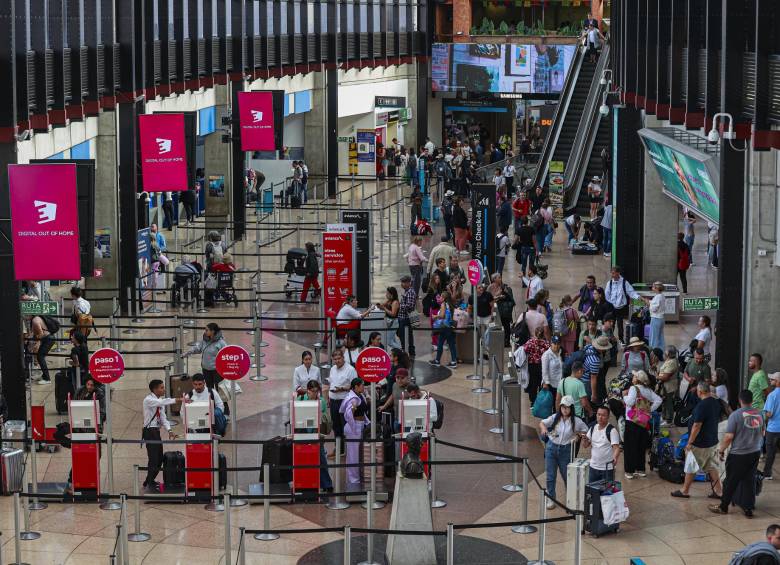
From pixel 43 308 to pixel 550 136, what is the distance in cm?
3016

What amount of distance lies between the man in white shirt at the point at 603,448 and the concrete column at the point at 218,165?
26385 mm

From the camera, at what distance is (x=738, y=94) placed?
1883 centimetres

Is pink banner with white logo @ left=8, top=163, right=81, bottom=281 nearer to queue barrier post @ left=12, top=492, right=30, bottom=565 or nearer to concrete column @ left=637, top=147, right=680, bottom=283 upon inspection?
queue barrier post @ left=12, top=492, right=30, bottom=565

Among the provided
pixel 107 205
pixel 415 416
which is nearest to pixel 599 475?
pixel 415 416

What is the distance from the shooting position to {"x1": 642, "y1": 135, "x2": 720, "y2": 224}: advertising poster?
2356 centimetres

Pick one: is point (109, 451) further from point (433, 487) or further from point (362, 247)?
point (362, 247)

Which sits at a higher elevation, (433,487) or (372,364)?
(372,364)

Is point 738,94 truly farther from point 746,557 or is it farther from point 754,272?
point 746,557

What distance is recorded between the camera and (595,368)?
1991cm

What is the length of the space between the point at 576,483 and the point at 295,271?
1486 cm

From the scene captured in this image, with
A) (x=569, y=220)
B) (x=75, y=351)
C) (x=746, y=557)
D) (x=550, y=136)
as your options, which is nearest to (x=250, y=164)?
(x=550, y=136)

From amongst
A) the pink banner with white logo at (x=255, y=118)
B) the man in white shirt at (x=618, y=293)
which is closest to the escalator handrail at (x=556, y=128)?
the pink banner with white logo at (x=255, y=118)

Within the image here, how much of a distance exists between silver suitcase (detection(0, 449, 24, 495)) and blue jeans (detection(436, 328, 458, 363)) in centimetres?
864

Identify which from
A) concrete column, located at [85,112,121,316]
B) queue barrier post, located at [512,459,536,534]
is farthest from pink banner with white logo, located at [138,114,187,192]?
queue barrier post, located at [512,459,536,534]
